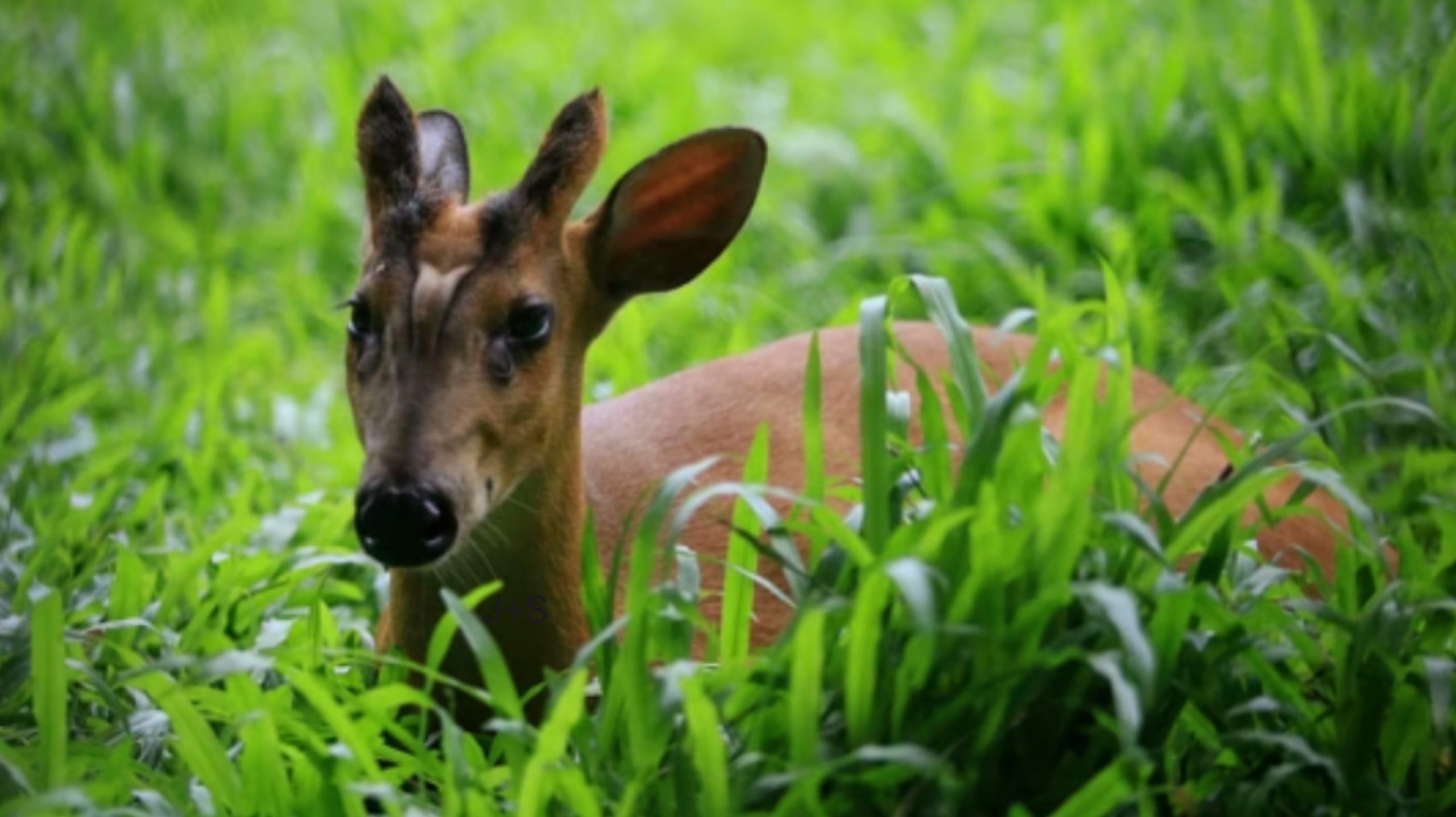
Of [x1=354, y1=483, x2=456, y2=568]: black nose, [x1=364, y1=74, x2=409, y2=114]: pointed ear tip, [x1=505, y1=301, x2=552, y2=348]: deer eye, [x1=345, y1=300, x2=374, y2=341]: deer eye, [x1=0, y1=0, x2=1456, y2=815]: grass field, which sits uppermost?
[x1=364, y1=74, x2=409, y2=114]: pointed ear tip

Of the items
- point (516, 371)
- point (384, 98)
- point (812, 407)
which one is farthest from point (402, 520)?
point (384, 98)

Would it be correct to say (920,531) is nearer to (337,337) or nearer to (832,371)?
(832,371)

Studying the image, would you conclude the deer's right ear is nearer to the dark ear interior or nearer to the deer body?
the dark ear interior

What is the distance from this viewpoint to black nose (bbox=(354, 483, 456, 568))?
9.85ft

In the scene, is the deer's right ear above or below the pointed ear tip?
below

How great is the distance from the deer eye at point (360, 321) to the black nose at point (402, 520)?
0.94ft

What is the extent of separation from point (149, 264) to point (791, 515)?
10.4 feet

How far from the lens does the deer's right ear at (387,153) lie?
11.1 feet

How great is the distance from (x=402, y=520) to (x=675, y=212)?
0.77 m

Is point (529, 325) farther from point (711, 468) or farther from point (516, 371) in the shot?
point (711, 468)

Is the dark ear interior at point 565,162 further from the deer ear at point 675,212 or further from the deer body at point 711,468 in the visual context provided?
the deer body at point 711,468

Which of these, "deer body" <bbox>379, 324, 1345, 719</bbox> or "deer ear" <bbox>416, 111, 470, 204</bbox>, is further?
"deer ear" <bbox>416, 111, 470, 204</bbox>

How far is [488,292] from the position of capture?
10.5 feet

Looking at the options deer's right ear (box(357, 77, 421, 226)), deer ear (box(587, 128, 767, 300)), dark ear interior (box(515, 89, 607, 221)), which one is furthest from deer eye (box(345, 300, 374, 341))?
deer ear (box(587, 128, 767, 300))
